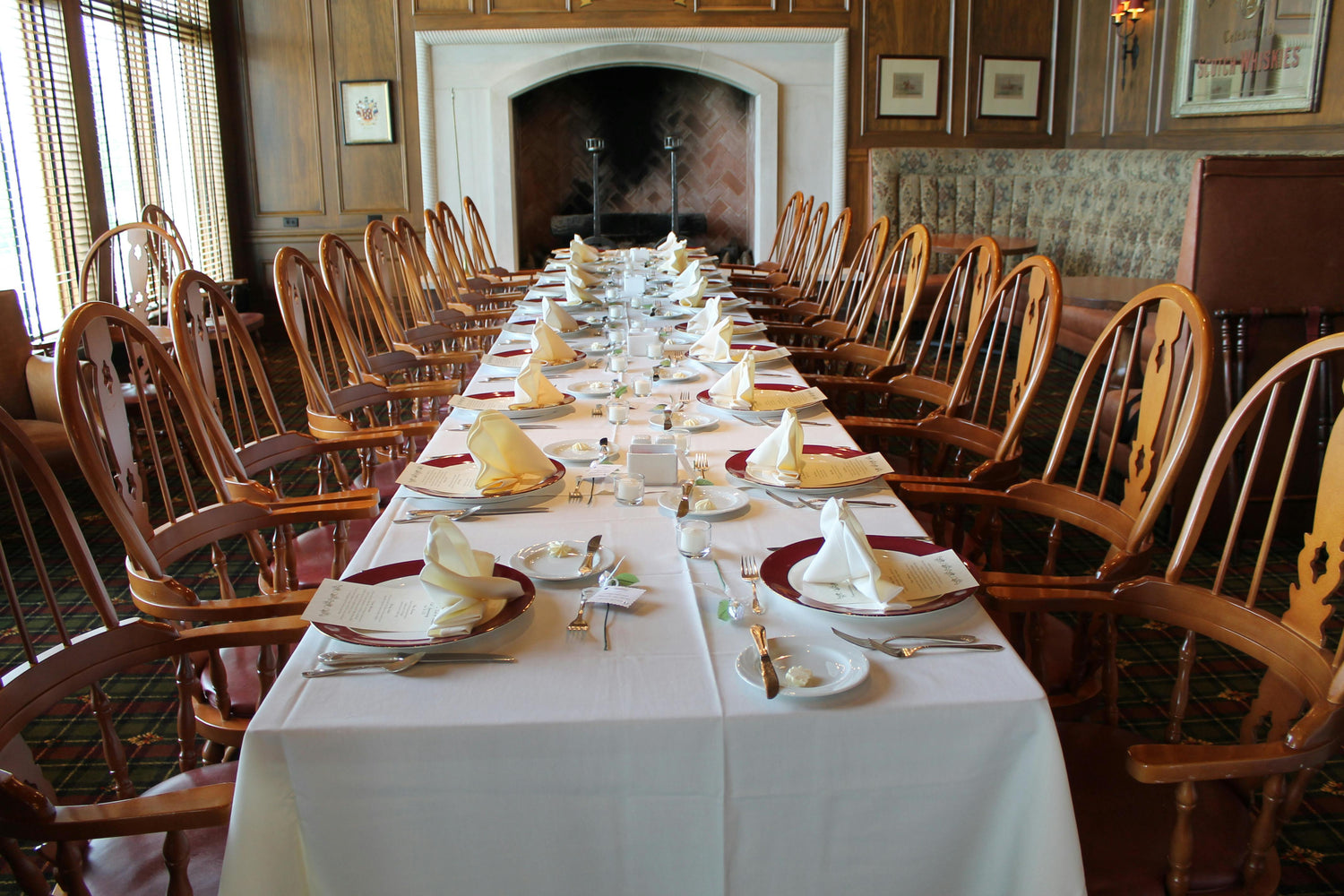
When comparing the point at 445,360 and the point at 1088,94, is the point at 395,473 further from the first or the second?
the point at 1088,94

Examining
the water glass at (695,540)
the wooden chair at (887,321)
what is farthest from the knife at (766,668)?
the wooden chair at (887,321)

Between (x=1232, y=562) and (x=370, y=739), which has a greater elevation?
(x=370, y=739)

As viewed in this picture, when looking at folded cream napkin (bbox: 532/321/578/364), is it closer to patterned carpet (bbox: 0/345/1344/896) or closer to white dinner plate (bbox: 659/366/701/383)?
white dinner plate (bbox: 659/366/701/383)

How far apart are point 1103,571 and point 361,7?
7.02 m

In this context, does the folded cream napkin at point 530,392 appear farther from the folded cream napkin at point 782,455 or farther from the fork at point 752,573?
the fork at point 752,573

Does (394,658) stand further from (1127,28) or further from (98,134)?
(1127,28)

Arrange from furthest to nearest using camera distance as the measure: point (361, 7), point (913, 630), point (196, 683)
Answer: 1. point (361, 7)
2. point (196, 683)
3. point (913, 630)

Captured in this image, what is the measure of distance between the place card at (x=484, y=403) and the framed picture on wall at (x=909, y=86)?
19.4 ft

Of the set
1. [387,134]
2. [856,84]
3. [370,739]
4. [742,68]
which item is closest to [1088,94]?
[856,84]

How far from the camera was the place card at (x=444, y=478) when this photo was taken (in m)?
1.66

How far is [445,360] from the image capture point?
338cm

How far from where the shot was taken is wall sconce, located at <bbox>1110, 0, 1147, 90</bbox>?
6285 millimetres

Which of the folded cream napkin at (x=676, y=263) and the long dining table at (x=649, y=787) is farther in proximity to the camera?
the folded cream napkin at (x=676, y=263)

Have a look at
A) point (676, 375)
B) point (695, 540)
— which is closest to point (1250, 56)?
point (676, 375)
